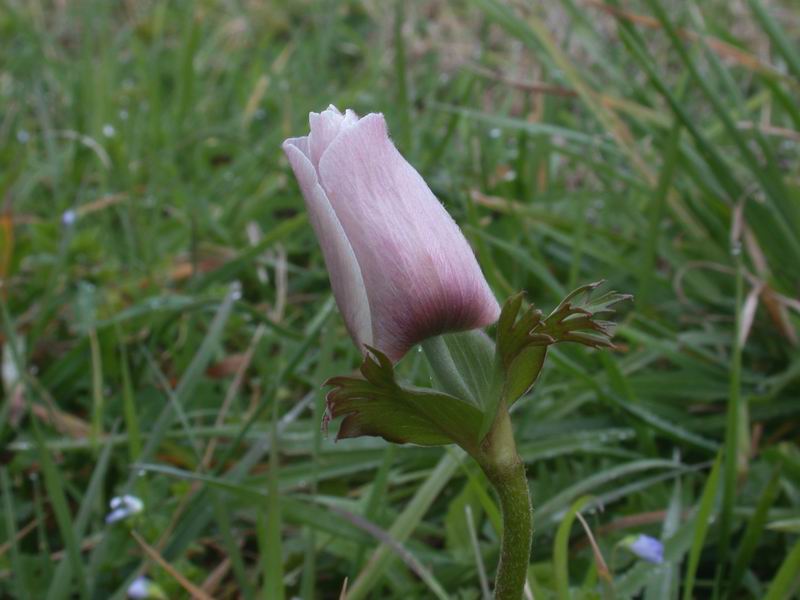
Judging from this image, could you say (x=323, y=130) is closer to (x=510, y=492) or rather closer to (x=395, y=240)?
(x=395, y=240)

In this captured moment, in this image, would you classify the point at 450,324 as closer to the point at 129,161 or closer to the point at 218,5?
the point at 129,161

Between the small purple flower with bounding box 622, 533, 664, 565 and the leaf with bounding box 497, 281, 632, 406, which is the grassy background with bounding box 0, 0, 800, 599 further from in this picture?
the leaf with bounding box 497, 281, 632, 406

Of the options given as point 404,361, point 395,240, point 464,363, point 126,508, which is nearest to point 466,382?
point 464,363

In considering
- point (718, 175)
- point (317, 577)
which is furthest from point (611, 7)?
point (317, 577)

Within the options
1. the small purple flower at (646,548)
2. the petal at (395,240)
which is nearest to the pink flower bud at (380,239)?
the petal at (395,240)

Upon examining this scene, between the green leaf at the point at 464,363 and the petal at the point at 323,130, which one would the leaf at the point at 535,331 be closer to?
the green leaf at the point at 464,363

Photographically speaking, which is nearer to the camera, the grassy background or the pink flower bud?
the pink flower bud

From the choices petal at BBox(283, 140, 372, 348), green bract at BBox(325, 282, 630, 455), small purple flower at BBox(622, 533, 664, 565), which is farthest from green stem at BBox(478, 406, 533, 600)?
small purple flower at BBox(622, 533, 664, 565)

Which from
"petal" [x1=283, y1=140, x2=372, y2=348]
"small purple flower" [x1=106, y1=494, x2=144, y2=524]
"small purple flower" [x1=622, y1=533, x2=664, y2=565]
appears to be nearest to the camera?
"petal" [x1=283, y1=140, x2=372, y2=348]
